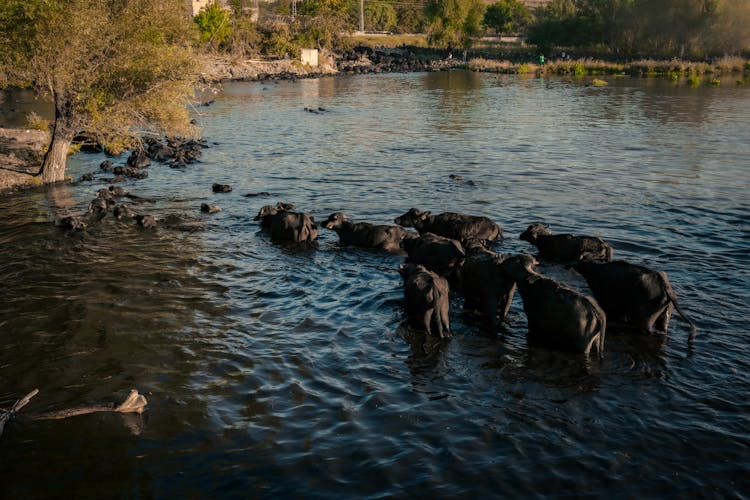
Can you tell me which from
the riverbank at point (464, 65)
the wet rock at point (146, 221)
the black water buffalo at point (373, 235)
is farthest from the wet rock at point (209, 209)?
the riverbank at point (464, 65)

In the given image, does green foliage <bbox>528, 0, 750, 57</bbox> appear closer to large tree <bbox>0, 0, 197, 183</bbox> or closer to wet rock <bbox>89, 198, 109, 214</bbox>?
large tree <bbox>0, 0, 197, 183</bbox>

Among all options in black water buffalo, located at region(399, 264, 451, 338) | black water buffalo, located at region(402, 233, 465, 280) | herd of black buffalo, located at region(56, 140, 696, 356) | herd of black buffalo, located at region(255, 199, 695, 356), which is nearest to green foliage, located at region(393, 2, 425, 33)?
herd of black buffalo, located at region(56, 140, 696, 356)

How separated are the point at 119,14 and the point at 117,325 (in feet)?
52.2

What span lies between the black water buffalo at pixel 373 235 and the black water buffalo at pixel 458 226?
1.80 feet

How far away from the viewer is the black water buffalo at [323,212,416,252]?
59.9 feet

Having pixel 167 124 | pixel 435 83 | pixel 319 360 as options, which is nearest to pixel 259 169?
pixel 167 124

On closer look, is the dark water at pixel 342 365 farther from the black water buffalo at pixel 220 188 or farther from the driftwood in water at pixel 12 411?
the black water buffalo at pixel 220 188

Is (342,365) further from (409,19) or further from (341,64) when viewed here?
(409,19)

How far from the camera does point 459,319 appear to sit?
13.6 meters

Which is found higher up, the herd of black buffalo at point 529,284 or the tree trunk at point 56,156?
the tree trunk at point 56,156

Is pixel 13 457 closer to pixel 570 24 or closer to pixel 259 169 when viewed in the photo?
pixel 259 169

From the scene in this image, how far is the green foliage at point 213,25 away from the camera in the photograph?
313 ft

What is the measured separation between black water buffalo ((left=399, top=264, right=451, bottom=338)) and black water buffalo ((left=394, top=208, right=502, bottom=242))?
17.4 ft

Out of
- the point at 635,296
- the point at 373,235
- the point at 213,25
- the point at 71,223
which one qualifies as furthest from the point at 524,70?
the point at 635,296
